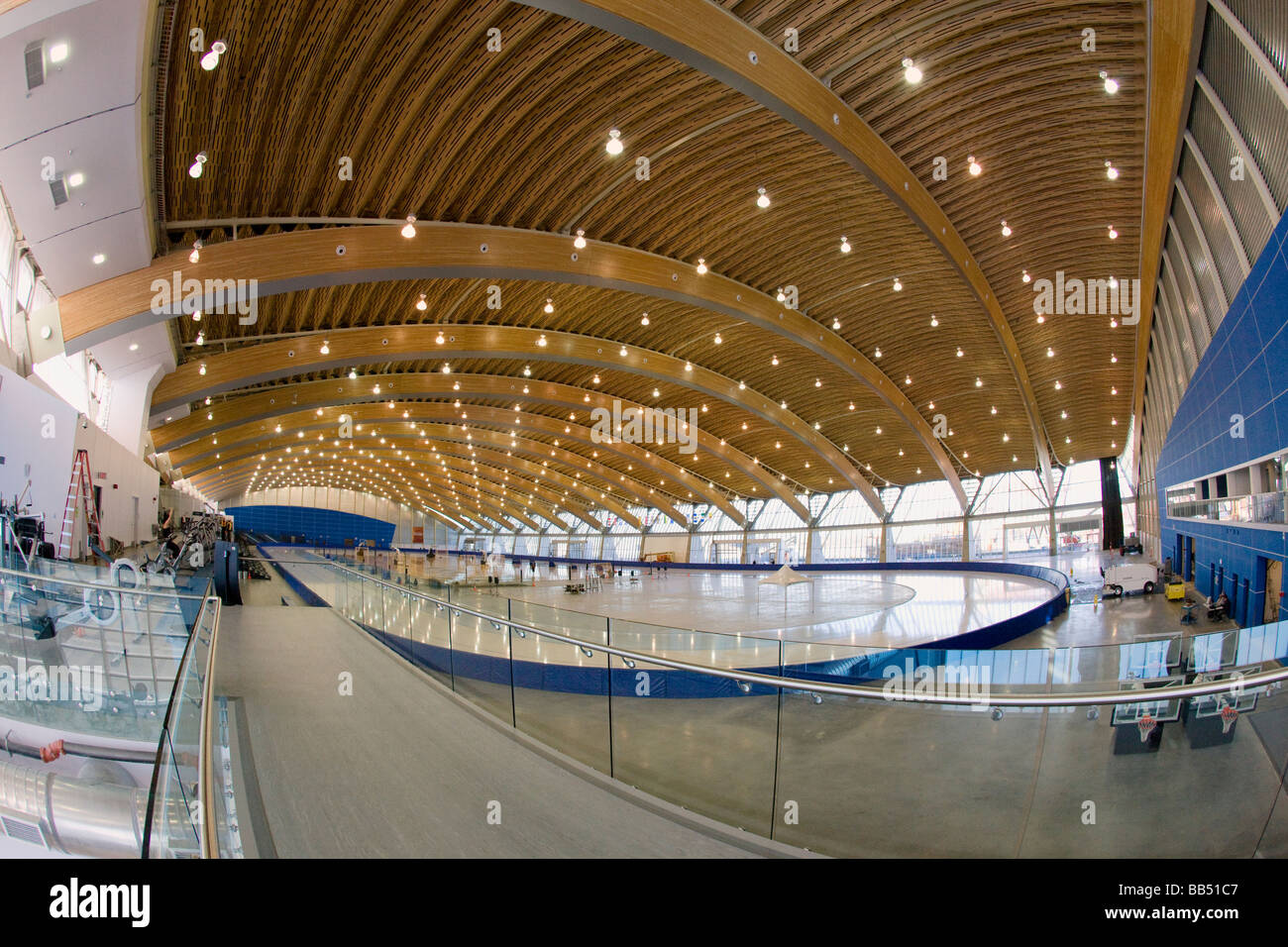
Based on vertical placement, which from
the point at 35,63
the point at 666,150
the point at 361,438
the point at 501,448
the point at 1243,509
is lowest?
the point at 1243,509

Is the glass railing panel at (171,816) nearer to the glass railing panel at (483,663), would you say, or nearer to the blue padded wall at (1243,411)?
the glass railing panel at (483,663)

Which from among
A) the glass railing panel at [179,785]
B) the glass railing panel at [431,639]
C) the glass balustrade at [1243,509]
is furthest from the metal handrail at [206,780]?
the glass balustrade at [1243,509]

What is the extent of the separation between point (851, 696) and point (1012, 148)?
53.5 feet

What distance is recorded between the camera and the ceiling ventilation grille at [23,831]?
559 centimetres

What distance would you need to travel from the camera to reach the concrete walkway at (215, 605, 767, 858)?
124 inches

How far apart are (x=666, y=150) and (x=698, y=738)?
12531mm

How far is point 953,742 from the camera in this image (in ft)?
11.8

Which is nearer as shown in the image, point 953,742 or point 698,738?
point 953,742

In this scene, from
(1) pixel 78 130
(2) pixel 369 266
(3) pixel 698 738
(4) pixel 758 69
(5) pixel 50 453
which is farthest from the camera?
(2) pixel 369 266

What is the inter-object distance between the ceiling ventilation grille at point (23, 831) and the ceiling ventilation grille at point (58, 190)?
9.22 meters

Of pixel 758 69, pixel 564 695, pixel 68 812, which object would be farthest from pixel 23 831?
pixel 758 69

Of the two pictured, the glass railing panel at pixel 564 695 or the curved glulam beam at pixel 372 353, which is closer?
the glass railing panel at pixel 564 695

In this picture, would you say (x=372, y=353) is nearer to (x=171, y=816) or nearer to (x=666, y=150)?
(x=666, y=150)
